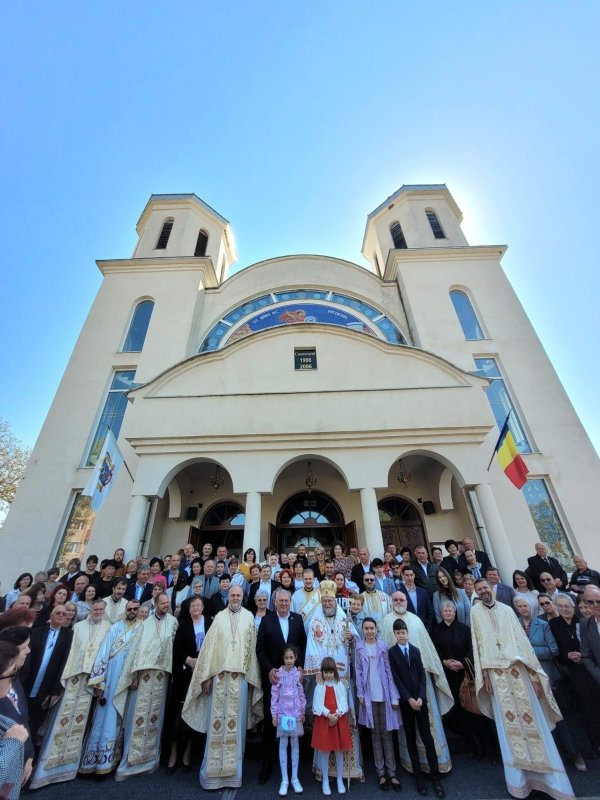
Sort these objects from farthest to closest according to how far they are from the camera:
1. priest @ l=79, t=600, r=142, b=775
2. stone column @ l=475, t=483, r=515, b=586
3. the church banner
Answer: stone column @ l=475, t=483, r=515, b=586, the church banner, priest @ l=79, t=600, r=142, b=775

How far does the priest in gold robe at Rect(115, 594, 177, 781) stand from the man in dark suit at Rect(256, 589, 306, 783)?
120 cm

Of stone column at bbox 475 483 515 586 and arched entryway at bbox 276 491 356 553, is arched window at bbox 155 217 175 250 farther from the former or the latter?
stone column at bbox 475 483 515 586

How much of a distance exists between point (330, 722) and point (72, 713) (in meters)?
3.04

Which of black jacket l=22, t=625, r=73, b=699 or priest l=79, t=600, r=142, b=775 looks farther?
black jacket l=22, t=625, r=73, b=699

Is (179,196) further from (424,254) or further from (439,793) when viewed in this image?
(439,793)

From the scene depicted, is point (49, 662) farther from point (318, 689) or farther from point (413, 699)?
point (413, 699)

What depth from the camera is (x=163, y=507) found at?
35.1ft

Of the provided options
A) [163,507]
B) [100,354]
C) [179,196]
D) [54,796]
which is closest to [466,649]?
[54,796]

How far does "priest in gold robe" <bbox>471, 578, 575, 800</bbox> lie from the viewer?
12.2ft

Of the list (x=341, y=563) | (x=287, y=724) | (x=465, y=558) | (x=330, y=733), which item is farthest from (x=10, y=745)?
(x=465, y=558)

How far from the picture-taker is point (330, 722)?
3.83 metres

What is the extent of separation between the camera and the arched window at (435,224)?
57.9 feet

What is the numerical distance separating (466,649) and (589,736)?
1.45m

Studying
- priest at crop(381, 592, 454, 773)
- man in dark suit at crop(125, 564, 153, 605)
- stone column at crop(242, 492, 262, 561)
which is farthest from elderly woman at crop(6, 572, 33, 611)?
priest at crop(381, 592, 454, 773)
